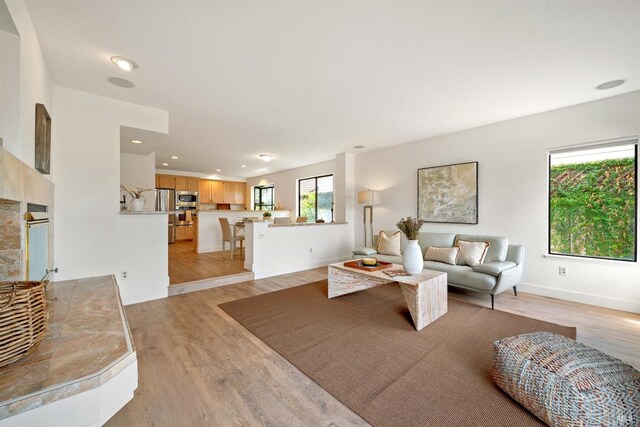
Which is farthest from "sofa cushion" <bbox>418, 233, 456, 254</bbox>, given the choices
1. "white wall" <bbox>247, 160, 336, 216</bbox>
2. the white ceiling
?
"white wall" <bbox>247, 160, 336, 216</bbox>

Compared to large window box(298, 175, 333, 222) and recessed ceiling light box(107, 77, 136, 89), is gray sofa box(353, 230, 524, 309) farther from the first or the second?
recessed ceiling light box(107, 77, 136, 89)

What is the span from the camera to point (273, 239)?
4863mm

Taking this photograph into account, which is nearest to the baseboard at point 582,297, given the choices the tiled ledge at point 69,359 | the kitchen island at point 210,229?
the tiled ledge at point 69,359


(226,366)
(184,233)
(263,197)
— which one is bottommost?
(226,366)

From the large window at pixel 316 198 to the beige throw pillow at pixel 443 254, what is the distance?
11.5ft

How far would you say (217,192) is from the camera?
9.86 m

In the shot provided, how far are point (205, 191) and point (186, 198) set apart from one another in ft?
3.21

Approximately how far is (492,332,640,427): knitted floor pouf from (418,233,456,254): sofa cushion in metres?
2.55

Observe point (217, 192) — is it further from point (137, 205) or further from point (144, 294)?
point (144, 294)

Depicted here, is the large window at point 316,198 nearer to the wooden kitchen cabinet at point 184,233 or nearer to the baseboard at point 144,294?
the wooden kitchen cabinet at point 184,233

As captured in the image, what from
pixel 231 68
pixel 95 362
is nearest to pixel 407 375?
pixel 95 362

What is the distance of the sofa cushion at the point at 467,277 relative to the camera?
315 cm

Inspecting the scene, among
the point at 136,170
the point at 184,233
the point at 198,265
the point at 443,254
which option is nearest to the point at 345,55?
the point at 443,254

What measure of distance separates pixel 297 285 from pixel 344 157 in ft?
10.6
